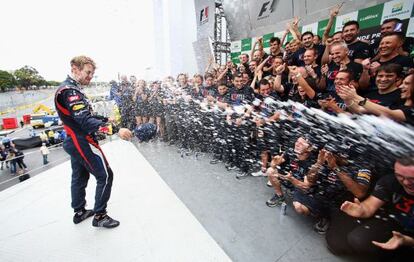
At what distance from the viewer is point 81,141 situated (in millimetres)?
2080

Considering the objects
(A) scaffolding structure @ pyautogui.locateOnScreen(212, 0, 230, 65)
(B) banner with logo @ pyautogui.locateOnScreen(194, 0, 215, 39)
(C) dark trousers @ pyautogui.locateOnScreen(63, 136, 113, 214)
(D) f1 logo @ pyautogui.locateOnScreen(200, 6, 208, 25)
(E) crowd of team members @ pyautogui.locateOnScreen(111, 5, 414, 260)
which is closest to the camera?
(E) crowd of team members @ pyautogui.locateOnScreen(111, 5, 414, 260)

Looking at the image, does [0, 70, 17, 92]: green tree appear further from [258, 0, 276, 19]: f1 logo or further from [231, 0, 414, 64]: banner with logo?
[231, 0, 414, 64]: banner with logo

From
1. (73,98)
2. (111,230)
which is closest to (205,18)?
(73,98)

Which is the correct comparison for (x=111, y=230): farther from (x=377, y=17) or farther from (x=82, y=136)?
(x=377, y=17)

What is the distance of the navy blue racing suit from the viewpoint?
196 centimetres

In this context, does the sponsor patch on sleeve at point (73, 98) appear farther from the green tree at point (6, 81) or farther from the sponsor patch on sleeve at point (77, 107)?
the green tree at point (6, 81)

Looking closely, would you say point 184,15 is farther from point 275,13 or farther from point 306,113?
point 306,113

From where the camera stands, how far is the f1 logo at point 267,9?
7.92m

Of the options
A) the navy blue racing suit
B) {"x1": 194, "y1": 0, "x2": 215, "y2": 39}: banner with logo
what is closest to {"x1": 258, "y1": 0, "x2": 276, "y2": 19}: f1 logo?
{"x1": 194, "y1": 0, "x2": 215, "y2": 39}: banner with logo

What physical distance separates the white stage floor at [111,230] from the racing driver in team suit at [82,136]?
189 mm

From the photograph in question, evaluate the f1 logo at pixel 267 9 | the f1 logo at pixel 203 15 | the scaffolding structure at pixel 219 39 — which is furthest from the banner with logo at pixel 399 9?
the f1 logo at pixel 203 15

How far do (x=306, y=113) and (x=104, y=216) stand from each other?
2.66 metres

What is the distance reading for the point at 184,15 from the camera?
48.9 feet

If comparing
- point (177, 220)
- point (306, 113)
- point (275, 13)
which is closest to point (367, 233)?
point (306, 113)
